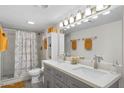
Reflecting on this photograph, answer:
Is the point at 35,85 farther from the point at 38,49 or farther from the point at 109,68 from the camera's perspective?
the point at 109,68

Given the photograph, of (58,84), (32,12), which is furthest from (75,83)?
(32,12)

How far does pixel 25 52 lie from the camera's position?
9.76 feet

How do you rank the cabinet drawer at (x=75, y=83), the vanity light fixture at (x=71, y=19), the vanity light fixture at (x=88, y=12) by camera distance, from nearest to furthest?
1. the cabinet drawer at (x=75, y=83)
2. the vanity light fixture at (x=88, y=12)
3. the vanity light fixture at (x=71, y=19)

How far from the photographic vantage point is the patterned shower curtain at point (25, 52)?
2826mm

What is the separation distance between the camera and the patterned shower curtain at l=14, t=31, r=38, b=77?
2826 millimetres

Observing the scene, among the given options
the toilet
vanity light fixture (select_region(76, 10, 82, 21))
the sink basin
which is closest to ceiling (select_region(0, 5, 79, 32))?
vanity light fixture (select_region(76, 10, 82, 21))

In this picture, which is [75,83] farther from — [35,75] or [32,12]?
[35,75]

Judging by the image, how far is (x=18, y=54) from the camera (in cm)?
283

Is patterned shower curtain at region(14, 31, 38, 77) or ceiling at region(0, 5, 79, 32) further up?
ceiling at region(0, 5, 79, 32)

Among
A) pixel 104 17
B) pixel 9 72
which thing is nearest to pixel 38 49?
pixel 9 72

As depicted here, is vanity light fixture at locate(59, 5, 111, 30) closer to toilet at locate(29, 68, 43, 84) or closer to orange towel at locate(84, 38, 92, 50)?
orange towel at locate(84, 38, 92, 50)

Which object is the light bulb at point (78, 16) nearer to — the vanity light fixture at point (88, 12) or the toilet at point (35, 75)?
the vanity light fixture at point (88, 12)

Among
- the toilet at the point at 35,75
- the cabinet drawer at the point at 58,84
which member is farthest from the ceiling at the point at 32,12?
the toilet at the point at 35,75
